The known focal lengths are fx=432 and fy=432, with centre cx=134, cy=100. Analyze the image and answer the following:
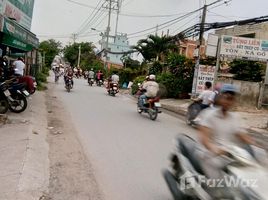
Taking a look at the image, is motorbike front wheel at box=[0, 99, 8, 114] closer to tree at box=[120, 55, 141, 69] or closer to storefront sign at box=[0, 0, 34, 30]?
storefront sign at box=[0, 0, 34, 30]

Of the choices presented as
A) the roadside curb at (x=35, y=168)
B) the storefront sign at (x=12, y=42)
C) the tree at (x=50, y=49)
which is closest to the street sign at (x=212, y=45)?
the storefront sign at (x=12, y=42)

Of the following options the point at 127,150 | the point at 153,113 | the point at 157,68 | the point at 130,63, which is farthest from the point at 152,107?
the point at 130,63

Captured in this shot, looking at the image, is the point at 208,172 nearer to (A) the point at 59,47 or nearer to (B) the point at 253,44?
(B) the point at 253,44

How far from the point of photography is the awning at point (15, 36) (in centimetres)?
1361

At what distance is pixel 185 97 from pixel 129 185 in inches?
828

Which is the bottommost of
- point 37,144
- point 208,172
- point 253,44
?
point 37,144

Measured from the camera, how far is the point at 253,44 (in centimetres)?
2236

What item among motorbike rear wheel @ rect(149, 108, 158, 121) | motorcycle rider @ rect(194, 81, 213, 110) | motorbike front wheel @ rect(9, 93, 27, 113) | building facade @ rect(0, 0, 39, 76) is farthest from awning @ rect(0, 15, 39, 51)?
motorcycle rider @ rect(194, 81, 213, 110)

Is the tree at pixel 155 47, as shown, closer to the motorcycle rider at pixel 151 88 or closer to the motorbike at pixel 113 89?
the motorbike at pixel 113 89

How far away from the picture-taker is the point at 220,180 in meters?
4.34

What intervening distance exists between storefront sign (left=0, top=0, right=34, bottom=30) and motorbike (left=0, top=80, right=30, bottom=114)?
4423 mm

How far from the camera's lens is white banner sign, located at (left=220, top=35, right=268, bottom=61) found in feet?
73.0

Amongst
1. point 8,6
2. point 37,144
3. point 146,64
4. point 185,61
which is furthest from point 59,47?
point 37,144

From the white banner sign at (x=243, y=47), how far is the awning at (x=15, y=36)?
9.61 metres
